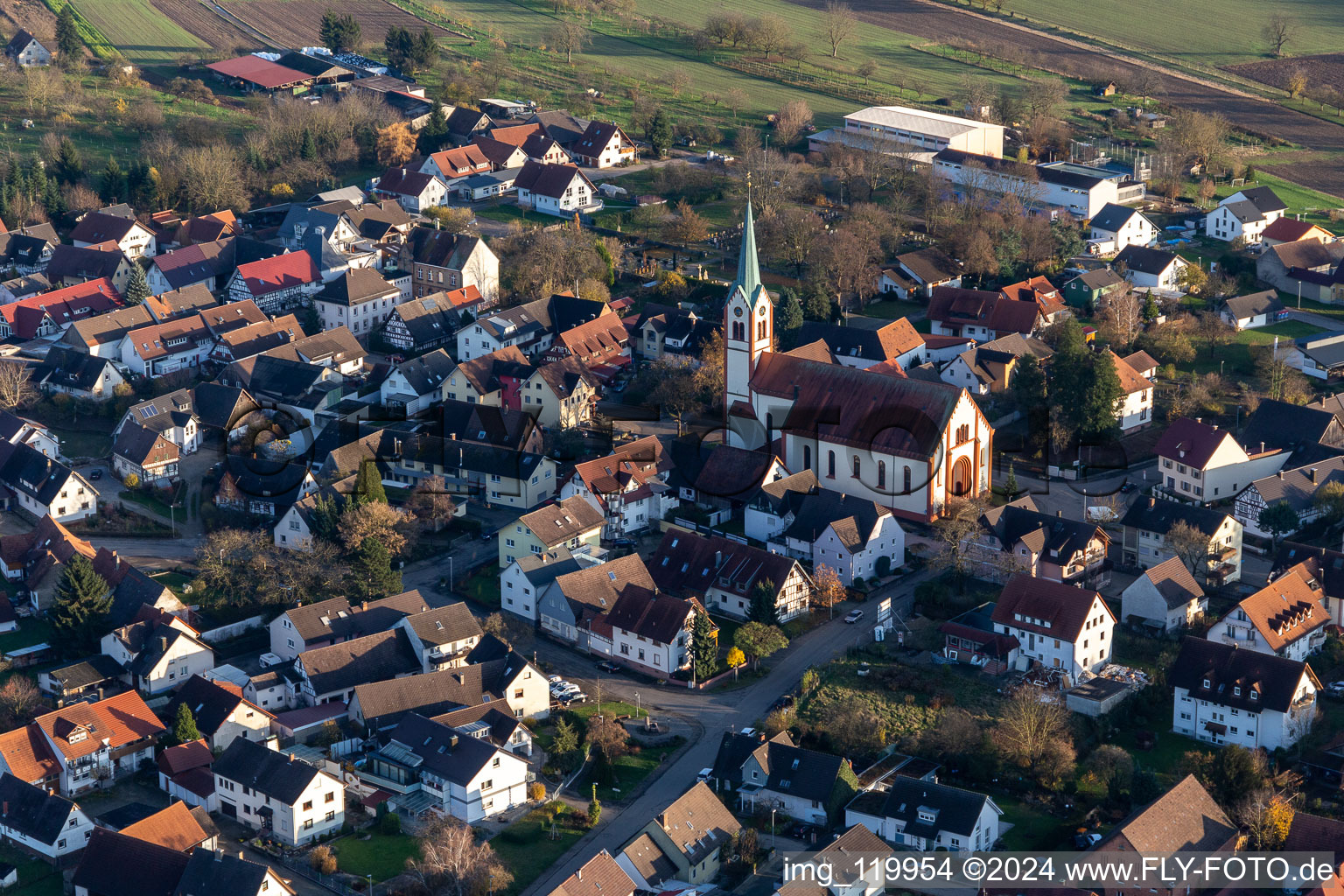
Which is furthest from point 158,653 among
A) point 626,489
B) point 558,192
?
point 558,192

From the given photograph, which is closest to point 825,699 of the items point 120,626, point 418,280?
point 120,626

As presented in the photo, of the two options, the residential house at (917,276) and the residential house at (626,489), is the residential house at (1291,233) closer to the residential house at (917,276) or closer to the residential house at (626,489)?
the residential house at (917,276)

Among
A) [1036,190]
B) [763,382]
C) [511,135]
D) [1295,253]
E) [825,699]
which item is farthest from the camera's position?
[511,135]

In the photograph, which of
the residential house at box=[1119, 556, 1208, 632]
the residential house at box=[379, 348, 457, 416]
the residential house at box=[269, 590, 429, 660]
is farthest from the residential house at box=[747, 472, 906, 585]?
the residential house at box=[379, 348, 457, 416]

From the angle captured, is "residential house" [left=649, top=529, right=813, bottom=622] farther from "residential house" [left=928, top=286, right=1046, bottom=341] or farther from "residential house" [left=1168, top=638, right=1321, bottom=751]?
"residential house" [left=928, top=286, right=1046, bottom=341]

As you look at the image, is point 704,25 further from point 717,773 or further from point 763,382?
point 717,773

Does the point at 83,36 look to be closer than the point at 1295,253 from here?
No

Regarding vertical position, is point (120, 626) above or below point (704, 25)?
below
